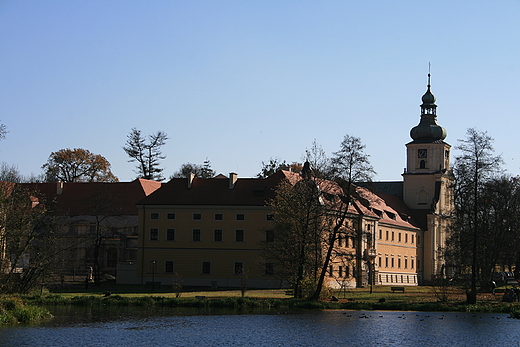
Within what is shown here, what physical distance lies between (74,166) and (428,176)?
147 ft

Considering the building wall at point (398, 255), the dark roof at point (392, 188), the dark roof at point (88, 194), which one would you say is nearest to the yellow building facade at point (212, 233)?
the dark roof at point (88, 194)

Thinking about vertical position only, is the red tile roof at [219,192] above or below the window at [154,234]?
above

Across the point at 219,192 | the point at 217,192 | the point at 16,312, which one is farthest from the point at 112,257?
the point at 16,312

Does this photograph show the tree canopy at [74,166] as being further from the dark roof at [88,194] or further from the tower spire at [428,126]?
the tower spire at [428,126]

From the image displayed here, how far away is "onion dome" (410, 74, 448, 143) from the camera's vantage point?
3821 inches

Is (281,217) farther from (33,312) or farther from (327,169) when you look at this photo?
(33,312)

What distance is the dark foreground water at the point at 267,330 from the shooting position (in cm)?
2970

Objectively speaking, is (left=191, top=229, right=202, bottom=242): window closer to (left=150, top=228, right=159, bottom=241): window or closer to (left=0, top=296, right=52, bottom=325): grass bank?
(left=150, top=228, right=159, bottom=241): window

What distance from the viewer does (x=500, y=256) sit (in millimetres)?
67625

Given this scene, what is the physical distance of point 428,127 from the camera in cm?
9725

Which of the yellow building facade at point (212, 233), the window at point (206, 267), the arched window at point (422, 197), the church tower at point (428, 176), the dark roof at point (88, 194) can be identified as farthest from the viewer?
the arched window at point (422, 197)

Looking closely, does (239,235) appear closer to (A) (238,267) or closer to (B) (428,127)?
(A) (238,267)

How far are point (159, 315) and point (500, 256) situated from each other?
38844 mm

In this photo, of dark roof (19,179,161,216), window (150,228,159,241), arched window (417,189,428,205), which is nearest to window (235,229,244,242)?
window (150,228,159,241)
